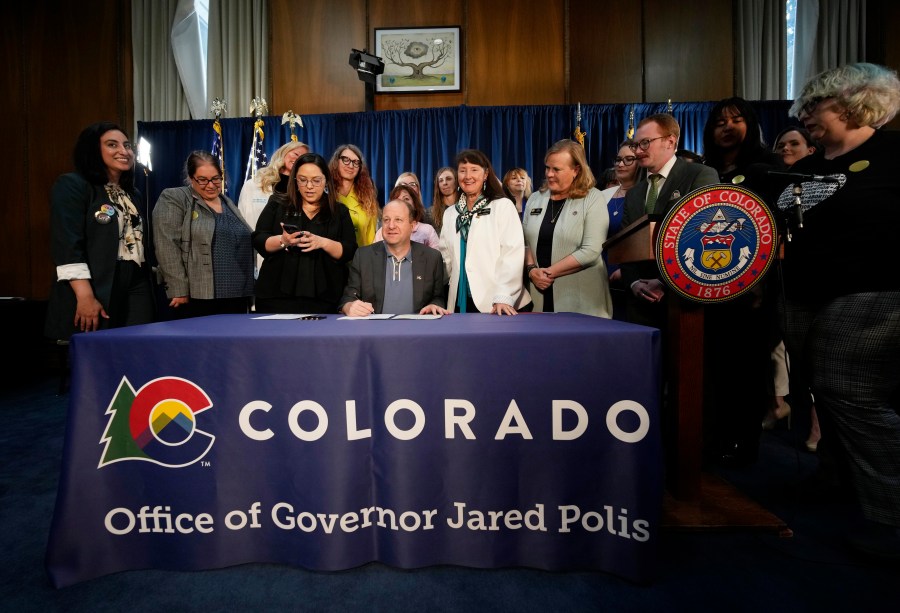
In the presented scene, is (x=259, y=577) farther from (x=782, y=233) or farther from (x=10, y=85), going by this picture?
(x=10, y=85)

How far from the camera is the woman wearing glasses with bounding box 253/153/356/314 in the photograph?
2156 mm

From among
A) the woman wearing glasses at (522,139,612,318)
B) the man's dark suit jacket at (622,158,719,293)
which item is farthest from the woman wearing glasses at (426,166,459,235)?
the man's dark suit jacket at (622,158,719,293)

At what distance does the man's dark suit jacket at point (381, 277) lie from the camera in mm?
2111

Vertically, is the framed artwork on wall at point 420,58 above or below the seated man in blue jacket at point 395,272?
above

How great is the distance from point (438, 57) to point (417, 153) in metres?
1.08

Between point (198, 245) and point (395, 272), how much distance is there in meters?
1.08

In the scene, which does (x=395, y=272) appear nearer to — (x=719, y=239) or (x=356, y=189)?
(x=356, y=189)

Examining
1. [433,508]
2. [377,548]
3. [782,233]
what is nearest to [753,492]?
[782,233]

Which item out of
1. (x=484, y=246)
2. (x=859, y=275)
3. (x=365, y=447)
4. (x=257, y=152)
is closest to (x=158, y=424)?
(x=365, y=447)

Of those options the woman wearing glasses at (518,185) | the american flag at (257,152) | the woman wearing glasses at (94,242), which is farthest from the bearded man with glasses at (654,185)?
the american flag at (257,152)

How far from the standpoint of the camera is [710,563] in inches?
54.1

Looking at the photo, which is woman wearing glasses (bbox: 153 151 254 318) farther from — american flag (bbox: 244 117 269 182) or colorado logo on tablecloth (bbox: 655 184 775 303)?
american flag (bbox: 244 117 269 182)

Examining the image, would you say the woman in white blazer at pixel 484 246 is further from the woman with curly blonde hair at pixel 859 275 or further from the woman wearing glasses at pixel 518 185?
the woman wearing glasses at pixel 518 185

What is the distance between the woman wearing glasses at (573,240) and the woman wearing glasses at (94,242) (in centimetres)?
203
